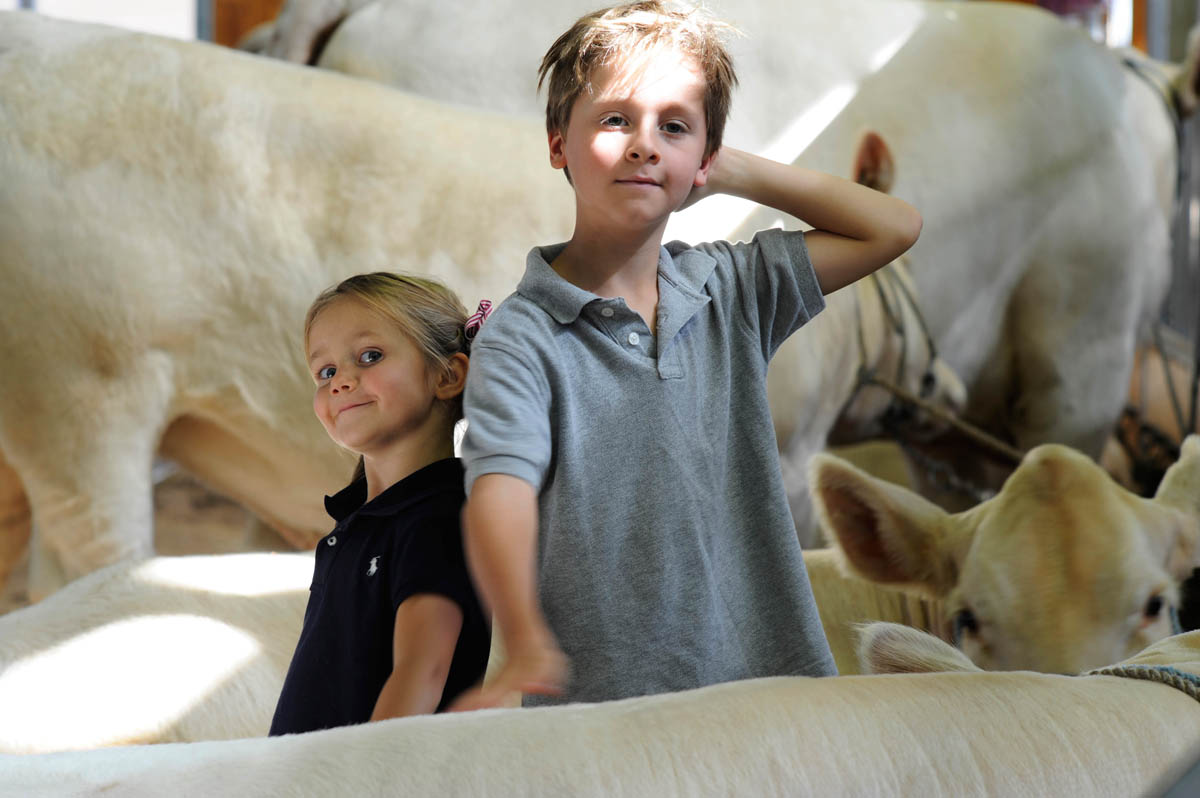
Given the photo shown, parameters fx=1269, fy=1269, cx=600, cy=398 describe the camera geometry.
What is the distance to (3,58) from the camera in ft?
3.67

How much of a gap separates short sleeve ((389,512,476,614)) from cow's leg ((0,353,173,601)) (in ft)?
2.01

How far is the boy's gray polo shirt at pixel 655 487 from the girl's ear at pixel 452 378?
0.04 metres

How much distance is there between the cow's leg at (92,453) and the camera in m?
1.08

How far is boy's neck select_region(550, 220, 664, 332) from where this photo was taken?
0.58 m

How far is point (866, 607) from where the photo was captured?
889mm

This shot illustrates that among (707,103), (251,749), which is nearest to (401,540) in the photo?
(251,749)

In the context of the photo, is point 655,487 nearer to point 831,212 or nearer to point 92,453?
point 831,212

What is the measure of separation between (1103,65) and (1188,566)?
3.11 ft

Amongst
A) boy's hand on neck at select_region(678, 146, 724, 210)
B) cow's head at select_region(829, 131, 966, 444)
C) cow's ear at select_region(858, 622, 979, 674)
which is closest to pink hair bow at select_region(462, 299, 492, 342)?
boy's hand on neck at select_region(678, 146, 724, 210)

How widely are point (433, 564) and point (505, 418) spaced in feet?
0.27

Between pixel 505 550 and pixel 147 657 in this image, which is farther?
pixel 147 657

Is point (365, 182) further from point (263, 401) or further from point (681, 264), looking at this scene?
point (681, 264)

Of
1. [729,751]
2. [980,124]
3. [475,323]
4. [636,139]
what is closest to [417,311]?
[475,323]

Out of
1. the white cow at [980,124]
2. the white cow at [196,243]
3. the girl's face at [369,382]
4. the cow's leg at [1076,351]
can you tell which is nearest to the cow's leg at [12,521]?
the white cow at [196,243]
